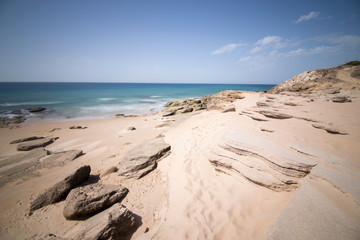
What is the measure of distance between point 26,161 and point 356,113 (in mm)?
15609

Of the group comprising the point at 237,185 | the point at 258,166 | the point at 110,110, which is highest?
the point at 258,166

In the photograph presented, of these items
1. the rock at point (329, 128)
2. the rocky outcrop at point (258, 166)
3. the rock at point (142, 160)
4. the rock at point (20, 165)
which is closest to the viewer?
the rocky outcrop at point (258, 166)

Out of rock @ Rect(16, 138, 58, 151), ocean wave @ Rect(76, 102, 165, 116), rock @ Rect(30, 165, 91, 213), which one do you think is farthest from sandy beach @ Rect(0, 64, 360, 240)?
ocean wave @ Rect(76, 102, 165, 116)

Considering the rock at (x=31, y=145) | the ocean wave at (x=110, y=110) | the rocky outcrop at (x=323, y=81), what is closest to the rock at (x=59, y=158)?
the rock at (x=31, y=145)

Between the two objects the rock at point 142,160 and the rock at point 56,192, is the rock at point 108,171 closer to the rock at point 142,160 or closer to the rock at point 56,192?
the rock at point 142,160

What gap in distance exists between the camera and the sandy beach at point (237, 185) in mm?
2619

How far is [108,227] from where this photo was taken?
2.94 metres

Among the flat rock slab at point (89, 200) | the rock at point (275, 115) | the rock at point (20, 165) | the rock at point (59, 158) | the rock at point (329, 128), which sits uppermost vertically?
the rock at point (275, 115)

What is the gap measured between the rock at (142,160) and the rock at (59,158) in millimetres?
3202

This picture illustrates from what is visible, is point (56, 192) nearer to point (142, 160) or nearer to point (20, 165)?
point (142, 160)

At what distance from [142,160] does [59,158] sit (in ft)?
15.5

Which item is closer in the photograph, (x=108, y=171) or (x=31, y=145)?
(x=108, y=171)

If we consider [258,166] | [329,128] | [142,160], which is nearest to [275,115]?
[329,128]

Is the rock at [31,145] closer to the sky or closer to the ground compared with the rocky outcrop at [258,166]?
closer to the ground
